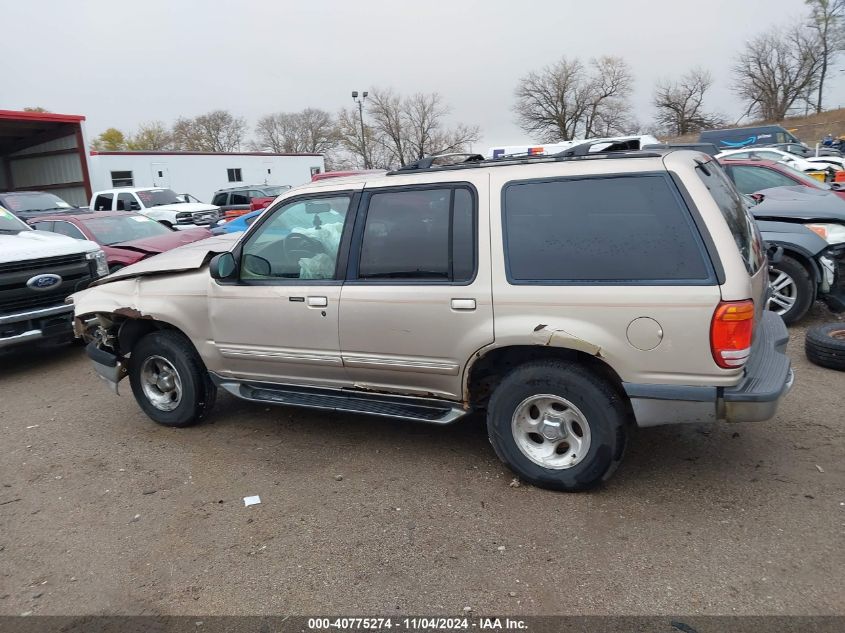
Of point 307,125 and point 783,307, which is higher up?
point 307,125

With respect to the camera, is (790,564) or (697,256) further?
(697,256)

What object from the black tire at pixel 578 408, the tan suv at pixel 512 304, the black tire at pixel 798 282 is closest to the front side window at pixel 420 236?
the tan suv at pixel 512 304

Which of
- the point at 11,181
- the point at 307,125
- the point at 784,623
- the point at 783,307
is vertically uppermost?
the point at 307,125

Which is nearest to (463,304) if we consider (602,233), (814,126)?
(602,233)

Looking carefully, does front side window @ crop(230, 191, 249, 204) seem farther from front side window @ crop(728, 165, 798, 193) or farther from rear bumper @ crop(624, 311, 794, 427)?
rear bumper @ crop(624, 311, 794, 427)

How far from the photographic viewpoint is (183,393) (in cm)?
473

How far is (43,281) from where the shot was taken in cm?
671

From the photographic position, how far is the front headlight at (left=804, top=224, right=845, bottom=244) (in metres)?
6.33

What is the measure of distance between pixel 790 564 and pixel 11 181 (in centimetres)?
3331

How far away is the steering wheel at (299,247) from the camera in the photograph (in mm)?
4156

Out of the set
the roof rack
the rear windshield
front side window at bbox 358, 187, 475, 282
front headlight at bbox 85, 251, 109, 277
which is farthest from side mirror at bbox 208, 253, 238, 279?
front headlight at bbox 85, 251, 109, 277

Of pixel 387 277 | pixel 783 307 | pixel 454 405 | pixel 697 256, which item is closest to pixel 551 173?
pixel 697 256

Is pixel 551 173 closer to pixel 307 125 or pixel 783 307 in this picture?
pixel 783 307

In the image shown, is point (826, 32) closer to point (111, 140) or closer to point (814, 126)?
point (814, 126)
